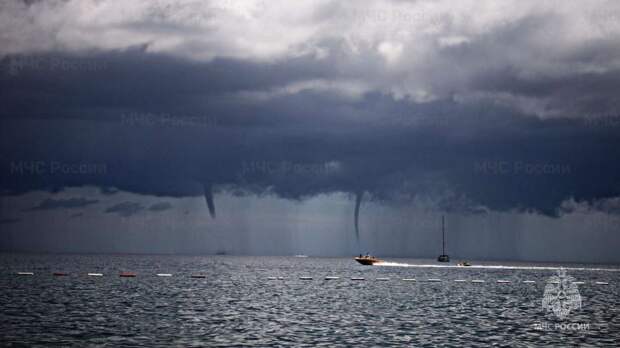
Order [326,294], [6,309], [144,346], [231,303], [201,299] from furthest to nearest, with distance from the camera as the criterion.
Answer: [326,294] → [201,299] → [231,303] → [6,309] → [144,346]

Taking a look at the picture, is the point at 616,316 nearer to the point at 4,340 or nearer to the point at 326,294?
the point at 326,294

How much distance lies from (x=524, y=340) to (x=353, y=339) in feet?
57.1

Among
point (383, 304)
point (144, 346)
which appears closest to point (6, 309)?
point (144, 346)

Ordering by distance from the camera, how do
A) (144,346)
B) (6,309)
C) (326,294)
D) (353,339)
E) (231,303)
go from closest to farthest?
(144,346) < (353,339) < (6,309) < (231,303) < (326,294)

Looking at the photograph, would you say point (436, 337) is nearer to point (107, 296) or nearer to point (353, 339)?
point (353, 339)

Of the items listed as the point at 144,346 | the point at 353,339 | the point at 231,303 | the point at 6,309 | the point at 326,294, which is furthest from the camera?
the point at 326,294

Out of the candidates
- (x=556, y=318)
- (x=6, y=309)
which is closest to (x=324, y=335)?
(x=556, y=318)

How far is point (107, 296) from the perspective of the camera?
126375mm

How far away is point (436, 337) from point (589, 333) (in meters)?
18.6

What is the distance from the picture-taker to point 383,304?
116562mm

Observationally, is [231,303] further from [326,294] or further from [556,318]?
[556,318]

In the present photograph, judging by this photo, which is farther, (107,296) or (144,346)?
(107,296)

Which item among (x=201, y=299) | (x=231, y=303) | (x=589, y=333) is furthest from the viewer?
(x=201, y=299)

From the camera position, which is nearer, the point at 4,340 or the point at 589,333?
the point at 4,340
